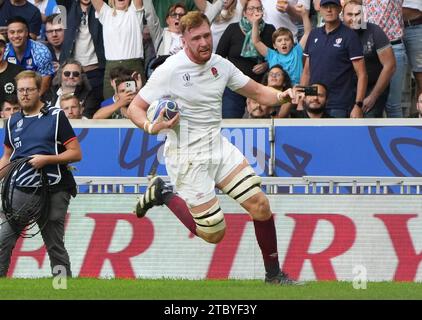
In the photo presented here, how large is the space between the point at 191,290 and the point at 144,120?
1.64 meters

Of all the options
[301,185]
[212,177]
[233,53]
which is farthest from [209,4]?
[212,177]

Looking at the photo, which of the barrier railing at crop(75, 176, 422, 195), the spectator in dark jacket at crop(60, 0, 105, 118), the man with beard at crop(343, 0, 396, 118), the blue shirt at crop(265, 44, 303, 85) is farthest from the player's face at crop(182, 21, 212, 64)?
the spectator in dark jacket at crop(60, 0, 105, 118)

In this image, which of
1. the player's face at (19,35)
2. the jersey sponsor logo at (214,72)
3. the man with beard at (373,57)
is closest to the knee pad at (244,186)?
the jersey sponsor logo at (214,72)

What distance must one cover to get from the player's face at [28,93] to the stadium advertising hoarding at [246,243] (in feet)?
5.24

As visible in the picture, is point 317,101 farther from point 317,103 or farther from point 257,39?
point 257,39

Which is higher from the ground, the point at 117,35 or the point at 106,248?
the point at 117,35

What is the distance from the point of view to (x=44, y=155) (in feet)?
43.6

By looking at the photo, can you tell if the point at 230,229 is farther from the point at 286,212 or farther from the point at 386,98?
the point at 386,98

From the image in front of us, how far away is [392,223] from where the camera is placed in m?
14.2

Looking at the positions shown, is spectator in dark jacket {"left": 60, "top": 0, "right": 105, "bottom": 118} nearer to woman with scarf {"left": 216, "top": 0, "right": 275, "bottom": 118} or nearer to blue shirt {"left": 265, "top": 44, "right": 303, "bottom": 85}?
woman with scarf {"left": 216, "top": 0, "right": 275, "bottom": 118}

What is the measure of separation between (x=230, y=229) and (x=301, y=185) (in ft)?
3.07

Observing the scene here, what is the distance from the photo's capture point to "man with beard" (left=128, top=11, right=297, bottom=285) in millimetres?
12016

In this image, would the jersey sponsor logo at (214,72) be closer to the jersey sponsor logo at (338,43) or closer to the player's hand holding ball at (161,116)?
the player's hand holding ball at (161,116)

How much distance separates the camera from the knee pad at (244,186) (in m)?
11.9
